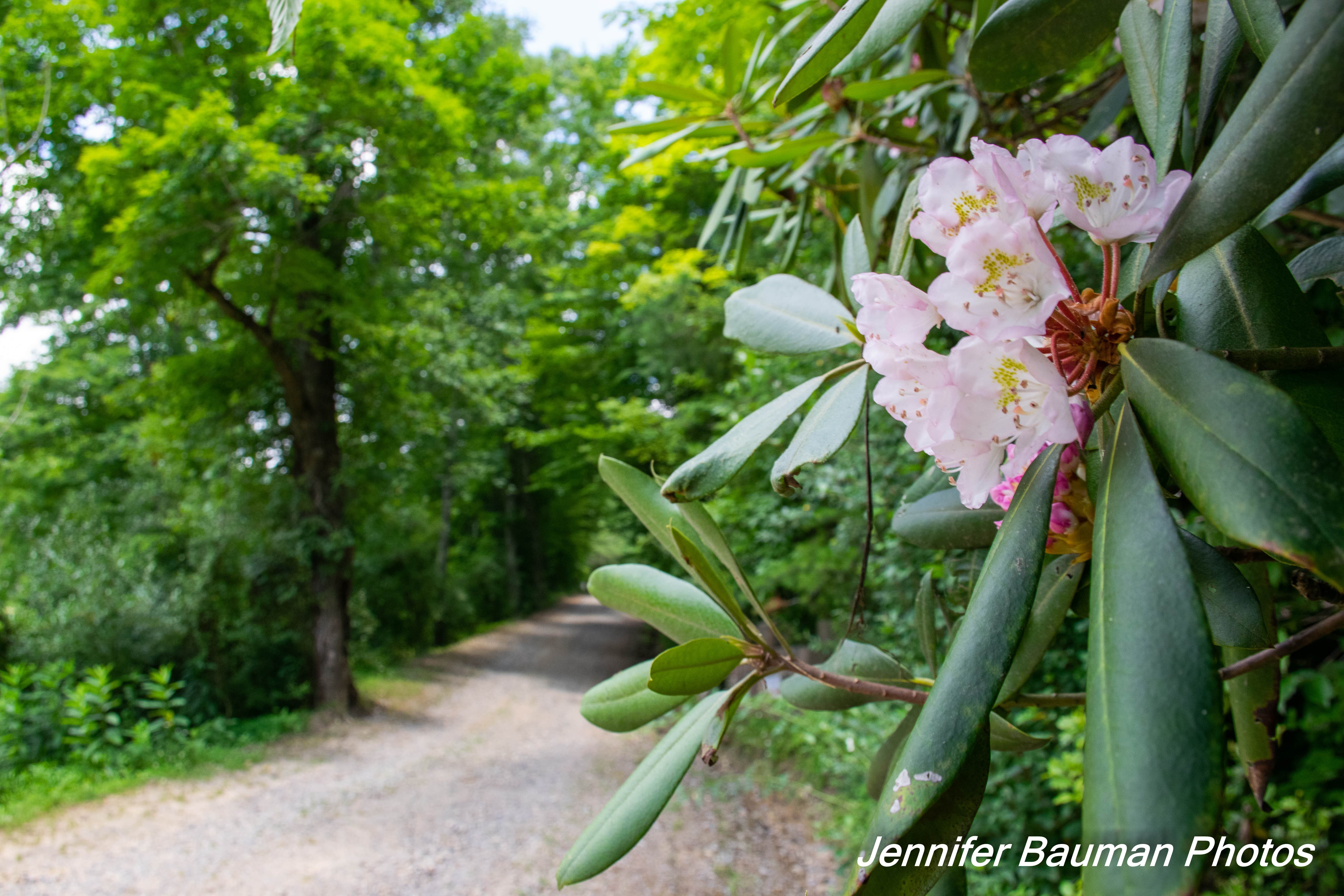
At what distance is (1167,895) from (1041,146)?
0.39 metres

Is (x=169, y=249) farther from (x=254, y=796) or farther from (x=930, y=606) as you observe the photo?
(x=930, y=606)

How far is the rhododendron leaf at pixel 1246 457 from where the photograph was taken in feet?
0.92

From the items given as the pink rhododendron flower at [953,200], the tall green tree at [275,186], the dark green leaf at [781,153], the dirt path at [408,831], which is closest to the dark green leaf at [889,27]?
the pink rhododendron flower at [953,200]

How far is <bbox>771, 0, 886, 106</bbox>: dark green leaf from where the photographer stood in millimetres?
499

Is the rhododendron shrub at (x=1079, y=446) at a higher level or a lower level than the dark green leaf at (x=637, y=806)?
higher

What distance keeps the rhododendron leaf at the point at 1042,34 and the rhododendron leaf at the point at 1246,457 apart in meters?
0.27

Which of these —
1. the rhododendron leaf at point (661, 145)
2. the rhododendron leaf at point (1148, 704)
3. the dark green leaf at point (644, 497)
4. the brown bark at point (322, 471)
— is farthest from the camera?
the brown bark at point (322, 471)

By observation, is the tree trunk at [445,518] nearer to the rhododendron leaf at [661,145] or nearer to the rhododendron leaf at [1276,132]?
the rhododendron leaf at [661,145]

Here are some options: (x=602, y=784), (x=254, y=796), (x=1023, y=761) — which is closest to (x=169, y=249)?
(x=254, y=796)

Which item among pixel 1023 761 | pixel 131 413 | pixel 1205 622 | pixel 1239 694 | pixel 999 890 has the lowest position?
pixel 999 890

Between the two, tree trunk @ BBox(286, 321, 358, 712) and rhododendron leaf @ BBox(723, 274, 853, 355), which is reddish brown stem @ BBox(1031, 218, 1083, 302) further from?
tree trunk @ BBox(286, 321, 358, 712)

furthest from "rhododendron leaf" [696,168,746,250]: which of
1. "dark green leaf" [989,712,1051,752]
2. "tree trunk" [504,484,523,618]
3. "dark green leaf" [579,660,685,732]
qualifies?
"tree trunk" [504,484,523,618]

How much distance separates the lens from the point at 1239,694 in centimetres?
68

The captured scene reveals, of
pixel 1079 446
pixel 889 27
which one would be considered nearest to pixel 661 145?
pixel 889 27
